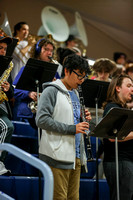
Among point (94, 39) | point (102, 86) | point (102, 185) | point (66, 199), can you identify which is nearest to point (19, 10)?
point (94, 39)

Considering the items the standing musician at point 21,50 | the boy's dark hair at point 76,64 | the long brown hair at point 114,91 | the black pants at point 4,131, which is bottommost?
the black pants at point 4,131

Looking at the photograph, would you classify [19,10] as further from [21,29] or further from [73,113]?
[73,113]

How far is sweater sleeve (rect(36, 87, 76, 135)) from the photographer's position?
2.36m

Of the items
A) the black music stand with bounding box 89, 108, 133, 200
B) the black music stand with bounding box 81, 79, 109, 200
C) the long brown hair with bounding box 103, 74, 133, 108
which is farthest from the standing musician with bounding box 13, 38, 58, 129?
the black music stand with bounding box 89, 108, 133, 200

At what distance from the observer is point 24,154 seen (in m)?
1.58

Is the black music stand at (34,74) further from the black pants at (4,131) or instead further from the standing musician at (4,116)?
the black pants at (4,131)

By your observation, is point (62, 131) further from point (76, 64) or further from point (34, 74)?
point (34, 74)

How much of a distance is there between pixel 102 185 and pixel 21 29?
10.1ft

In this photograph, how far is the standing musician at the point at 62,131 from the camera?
7.72ft

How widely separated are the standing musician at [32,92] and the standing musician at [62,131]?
3.40 ft

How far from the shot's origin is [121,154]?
2.73 meters

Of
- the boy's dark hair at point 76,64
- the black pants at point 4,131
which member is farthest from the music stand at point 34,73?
the boy's dark hair at point 76,64

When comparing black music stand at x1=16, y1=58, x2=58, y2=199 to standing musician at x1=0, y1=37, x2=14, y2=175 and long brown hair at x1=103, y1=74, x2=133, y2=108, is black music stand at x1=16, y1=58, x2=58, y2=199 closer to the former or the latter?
standing musician at x1=0, y1=37, x2=14, y2=175

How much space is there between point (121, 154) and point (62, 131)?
664mm
